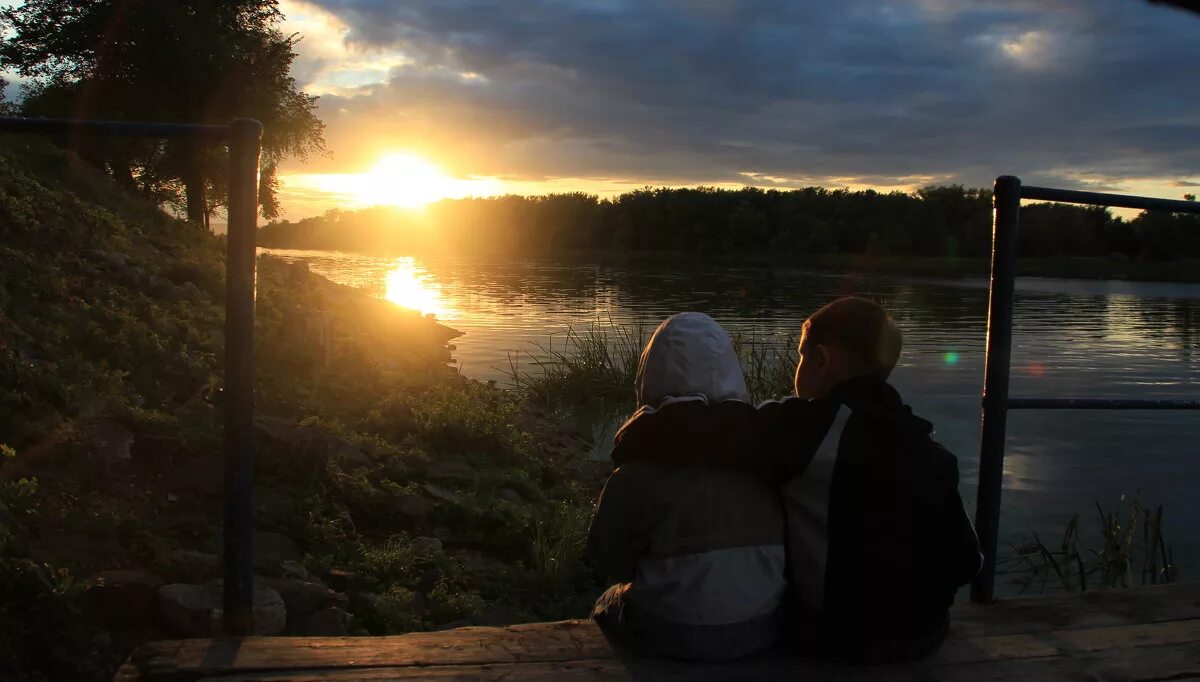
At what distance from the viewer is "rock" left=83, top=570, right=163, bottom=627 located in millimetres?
3398

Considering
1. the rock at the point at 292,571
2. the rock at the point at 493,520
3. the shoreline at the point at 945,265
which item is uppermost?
the shoreline at the point at 945,265

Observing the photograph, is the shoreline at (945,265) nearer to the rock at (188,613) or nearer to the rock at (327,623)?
the rock at (327,623)

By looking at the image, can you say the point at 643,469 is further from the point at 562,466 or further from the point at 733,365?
the point at 562,466

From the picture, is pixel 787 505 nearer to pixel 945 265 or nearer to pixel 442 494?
pixel 442 494

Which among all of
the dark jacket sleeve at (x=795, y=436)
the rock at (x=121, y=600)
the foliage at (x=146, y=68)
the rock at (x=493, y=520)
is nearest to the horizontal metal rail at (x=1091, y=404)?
the dark jacket sleeve at (x=795, y=436)

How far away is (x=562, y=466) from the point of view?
28.0ft

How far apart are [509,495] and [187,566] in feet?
9.18

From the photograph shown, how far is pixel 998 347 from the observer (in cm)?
291

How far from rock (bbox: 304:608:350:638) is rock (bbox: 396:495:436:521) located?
1.67 meters

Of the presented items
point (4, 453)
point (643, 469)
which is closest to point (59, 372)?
point (4, 453)

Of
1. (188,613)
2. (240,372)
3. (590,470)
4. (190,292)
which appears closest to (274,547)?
(188,613)

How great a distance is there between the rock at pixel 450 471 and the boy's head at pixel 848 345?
4485 mm

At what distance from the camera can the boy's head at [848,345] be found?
2.16 m

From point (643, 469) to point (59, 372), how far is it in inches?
183
